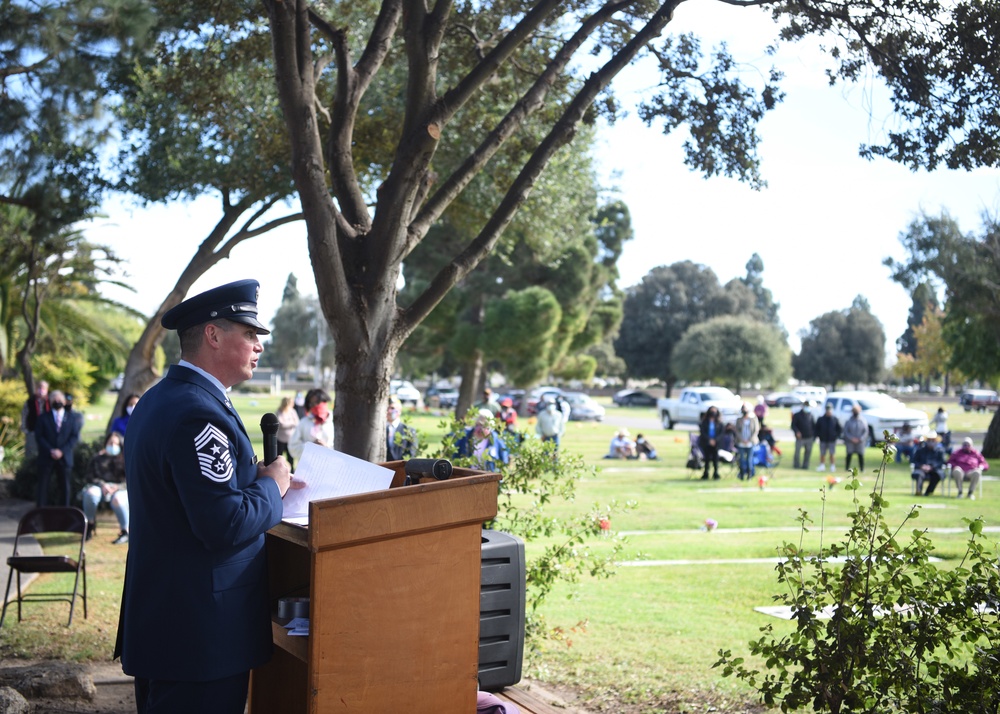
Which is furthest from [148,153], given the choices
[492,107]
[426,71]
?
[426,71]

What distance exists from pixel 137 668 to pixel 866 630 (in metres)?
2.87

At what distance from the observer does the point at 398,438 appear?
7969mm

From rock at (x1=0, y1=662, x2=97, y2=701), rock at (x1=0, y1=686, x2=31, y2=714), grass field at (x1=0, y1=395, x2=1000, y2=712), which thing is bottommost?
grass field at (x1=0, y1=395, x2=1000, y2=712)

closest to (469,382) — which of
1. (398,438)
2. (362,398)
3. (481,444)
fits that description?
(398,438)

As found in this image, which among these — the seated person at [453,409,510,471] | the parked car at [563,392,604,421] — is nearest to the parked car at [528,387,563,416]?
the parked car at [563,392,604,421]

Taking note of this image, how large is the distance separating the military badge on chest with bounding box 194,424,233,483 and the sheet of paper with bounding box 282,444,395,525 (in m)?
0.33

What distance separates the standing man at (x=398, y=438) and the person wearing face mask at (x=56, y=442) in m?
5.24

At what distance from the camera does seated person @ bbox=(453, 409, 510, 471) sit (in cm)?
661

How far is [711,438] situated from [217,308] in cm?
1968

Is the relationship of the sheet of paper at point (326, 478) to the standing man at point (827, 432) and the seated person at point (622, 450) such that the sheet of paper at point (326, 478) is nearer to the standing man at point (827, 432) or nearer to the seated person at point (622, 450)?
the standing man at point (827, 432)

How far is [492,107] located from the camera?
1043 cm

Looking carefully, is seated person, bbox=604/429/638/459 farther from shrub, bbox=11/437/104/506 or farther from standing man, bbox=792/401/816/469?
shrub, bbox=11/437/104/506

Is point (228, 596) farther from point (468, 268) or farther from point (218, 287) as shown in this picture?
point (468, 268)

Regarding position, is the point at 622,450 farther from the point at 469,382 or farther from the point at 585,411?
the point at 585,411
